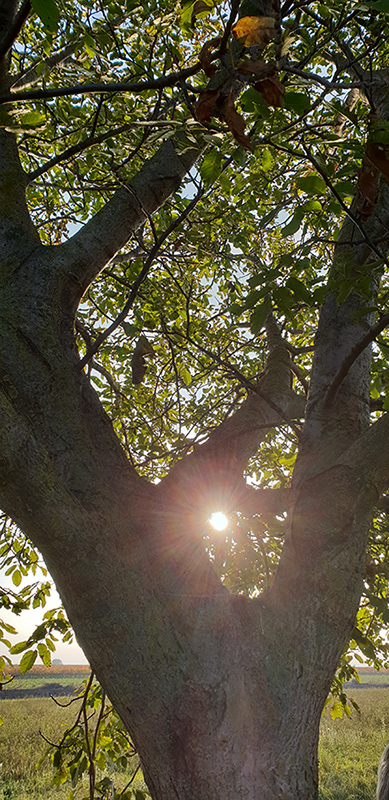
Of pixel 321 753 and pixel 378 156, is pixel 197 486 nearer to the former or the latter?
pixel 378 156

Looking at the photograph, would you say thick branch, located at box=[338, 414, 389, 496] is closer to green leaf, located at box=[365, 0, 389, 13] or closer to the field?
green leaf, located at box=[365, 0, 389, 13]

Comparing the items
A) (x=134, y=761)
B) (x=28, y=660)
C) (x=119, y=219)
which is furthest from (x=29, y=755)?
(x=119, y=219)

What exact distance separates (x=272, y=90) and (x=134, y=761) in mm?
18481

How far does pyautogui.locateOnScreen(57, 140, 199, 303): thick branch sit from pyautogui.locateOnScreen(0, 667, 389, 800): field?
344 inches

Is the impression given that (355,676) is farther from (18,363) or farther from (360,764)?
(360,764)

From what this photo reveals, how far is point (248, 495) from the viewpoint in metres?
2.78

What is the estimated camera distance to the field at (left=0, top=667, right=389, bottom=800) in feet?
35.2

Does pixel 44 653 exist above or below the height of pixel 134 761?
above

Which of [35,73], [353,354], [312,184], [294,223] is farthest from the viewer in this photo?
[35,73]

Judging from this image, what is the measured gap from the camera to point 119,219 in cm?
221

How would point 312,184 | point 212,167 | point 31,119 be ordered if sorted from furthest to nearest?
1. point 31,119
2. point 212,167
3. point 312,184

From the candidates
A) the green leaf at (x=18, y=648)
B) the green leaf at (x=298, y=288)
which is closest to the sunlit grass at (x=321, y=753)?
the green leaf at (x=18, y=648)

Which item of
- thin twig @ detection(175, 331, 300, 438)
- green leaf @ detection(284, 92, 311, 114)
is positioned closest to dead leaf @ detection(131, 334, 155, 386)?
thin twig @ detection(175, 331, 300, 438)

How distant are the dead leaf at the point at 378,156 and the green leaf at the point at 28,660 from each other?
2423 mm
